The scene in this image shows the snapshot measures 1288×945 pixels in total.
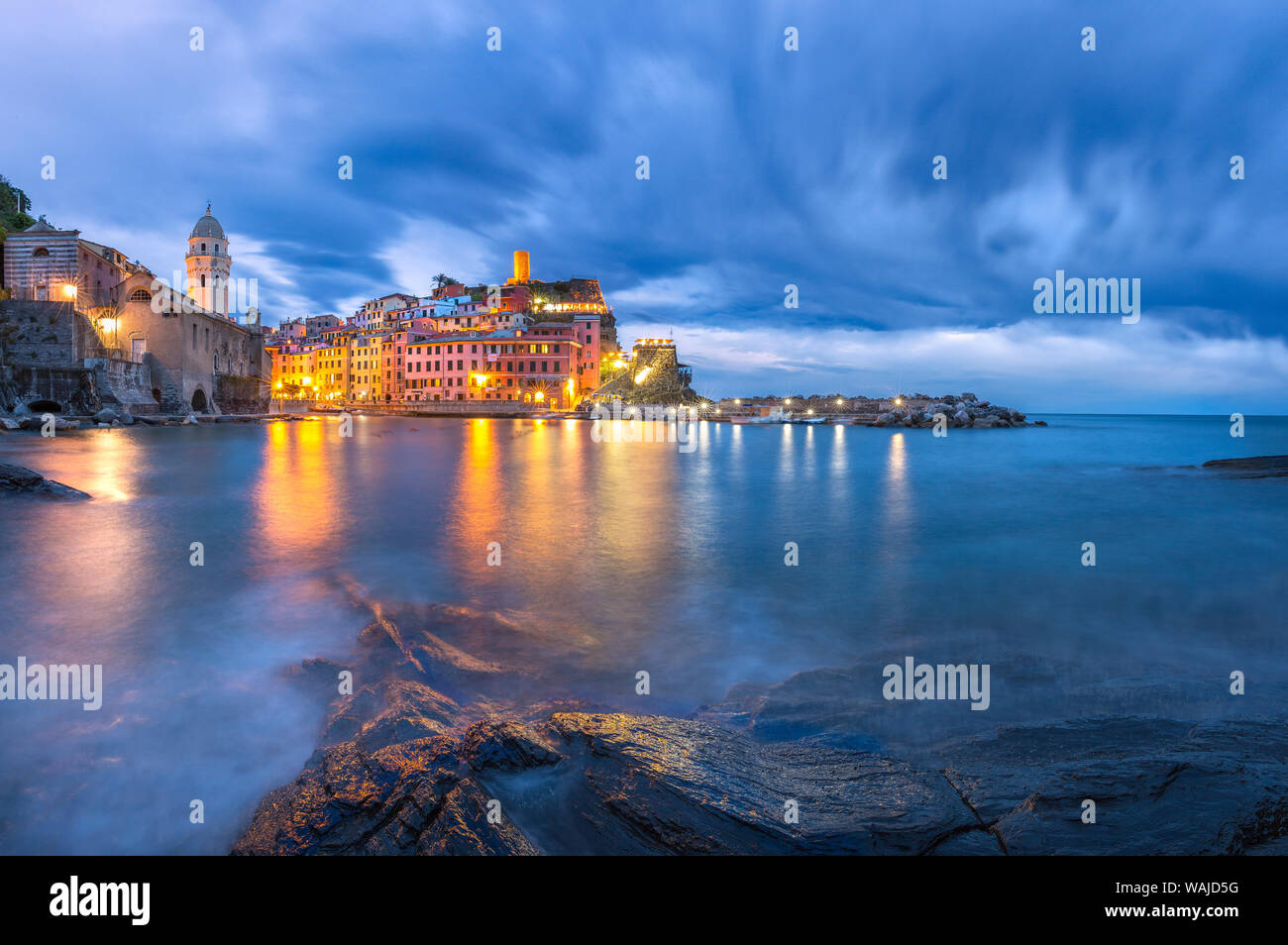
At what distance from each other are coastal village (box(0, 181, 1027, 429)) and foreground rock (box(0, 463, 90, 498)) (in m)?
34.5

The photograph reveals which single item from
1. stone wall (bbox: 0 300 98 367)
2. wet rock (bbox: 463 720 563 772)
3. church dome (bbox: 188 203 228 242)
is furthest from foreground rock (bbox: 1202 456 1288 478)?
church dome (bbox: 188 203 228 242)

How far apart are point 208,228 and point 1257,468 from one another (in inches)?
4377

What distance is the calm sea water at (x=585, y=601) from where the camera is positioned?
4.00 m

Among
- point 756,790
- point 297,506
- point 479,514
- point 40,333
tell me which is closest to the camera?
point 756,790

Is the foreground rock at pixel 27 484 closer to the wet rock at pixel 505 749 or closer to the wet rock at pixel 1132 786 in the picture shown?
the wet rock at pixel 505 749

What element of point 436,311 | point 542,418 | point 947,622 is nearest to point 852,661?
point 947,622

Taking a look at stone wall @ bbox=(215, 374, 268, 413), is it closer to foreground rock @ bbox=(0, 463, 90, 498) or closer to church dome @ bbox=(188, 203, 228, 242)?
church dome @ bbox=(188, 203, 228, 242)

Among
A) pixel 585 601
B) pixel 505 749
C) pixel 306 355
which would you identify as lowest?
pixel 585 601

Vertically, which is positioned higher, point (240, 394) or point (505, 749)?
point (240, 394)

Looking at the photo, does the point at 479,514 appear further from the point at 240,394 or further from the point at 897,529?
the point at 240,394

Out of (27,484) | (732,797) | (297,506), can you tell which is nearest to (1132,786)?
(732,797)

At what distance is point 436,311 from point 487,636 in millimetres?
99555

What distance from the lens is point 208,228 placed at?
8306 centimetres
